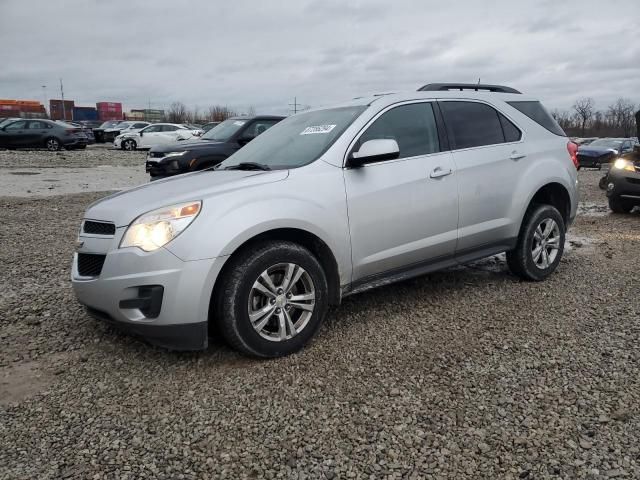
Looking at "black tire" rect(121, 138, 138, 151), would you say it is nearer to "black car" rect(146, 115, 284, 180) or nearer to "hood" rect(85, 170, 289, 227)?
"black car" rect(146, 115, 284, 180)

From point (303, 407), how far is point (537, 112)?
3.88 meters

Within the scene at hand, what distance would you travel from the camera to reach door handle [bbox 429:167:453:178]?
158 inches

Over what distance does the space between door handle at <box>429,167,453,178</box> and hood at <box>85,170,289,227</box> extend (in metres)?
1.22

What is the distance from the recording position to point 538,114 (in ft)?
16.7

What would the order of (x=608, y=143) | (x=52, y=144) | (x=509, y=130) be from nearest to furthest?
1. (x=509, y=130)
2. (x=52, y=144)
3. (x=608, y=143)

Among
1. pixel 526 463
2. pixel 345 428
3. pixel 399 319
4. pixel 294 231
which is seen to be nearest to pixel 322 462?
pixel 345 428

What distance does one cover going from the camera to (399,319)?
4.04 metres

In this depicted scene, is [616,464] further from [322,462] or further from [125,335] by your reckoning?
[125,335]

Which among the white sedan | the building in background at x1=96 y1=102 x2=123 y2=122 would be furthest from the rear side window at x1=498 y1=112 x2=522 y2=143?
the building in background at x1=96 y1=102 x2=123 y2=122

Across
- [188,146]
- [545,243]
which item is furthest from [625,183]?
[188,146]

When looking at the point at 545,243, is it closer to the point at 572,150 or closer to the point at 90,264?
the point at 572,150

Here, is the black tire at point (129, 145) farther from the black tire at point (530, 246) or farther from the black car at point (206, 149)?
the black tire at point (530, 246)

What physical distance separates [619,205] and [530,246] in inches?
240

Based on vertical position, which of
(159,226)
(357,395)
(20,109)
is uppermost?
(20,109)
